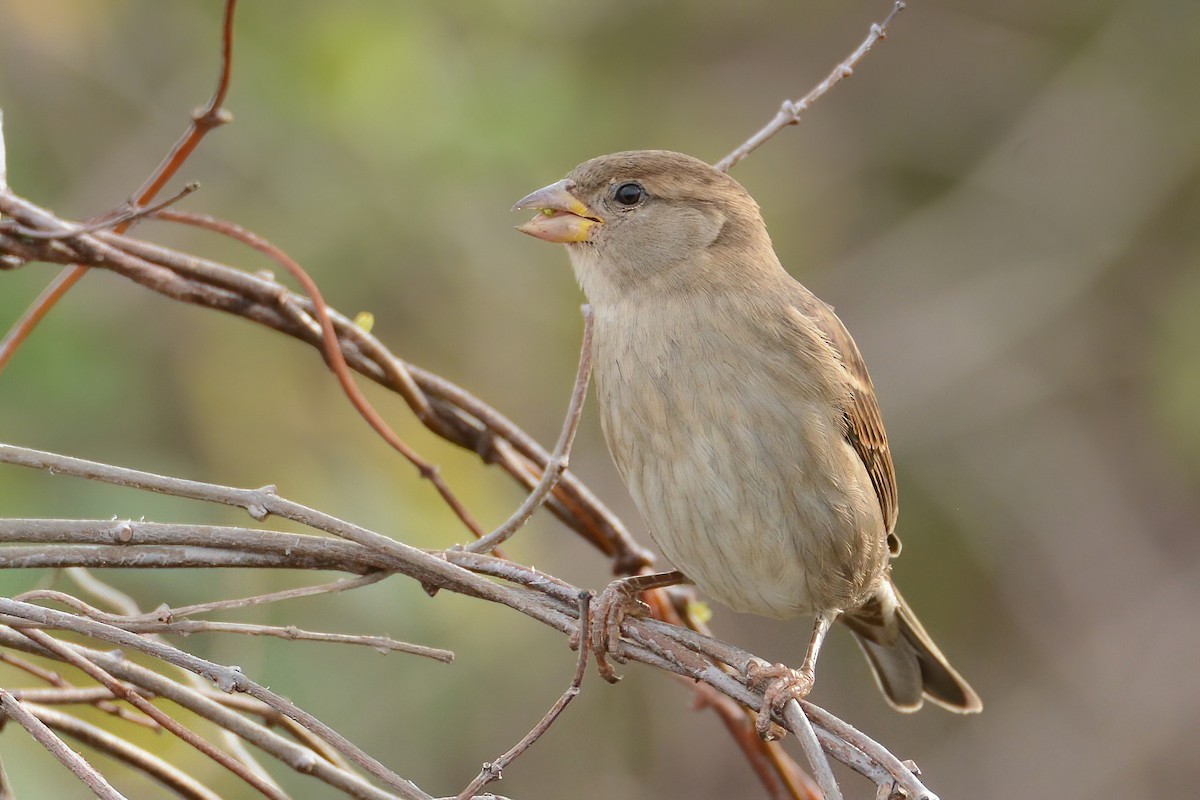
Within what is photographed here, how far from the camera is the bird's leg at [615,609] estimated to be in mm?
2535

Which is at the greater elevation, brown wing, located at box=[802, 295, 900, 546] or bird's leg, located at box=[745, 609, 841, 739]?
brown wing, located at box=[802, 295, 900, 546]

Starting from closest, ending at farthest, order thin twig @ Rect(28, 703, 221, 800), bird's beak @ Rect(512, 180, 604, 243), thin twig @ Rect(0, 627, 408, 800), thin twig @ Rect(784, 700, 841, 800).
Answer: thin twig @ Rect(784, 700, 841, 800)
thin twig @ Rect(0, 627, 408, 800)
thin twig @ Rect(28, 703, 221, 800)
bird's beak @ Rect(512, 180, 604, 243)

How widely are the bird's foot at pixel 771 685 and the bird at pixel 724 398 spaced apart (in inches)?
2.3

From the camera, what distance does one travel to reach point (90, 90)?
527cm

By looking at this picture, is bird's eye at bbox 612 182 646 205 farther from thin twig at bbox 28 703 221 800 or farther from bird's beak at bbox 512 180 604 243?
thin twig at bbox 28 703 221 800

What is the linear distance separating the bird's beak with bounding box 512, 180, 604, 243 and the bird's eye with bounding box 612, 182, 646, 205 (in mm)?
71


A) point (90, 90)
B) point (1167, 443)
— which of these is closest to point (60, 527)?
point (90, 90)

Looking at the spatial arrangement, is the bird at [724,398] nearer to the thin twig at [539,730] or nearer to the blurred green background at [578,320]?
the thin twig at [539,730]

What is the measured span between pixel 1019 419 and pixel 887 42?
2.32 m

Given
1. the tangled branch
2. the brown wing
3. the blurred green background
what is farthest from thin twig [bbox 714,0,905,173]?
the blurred green background

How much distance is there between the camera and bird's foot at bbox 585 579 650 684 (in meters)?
2.51

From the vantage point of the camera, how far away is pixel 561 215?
3.41 m

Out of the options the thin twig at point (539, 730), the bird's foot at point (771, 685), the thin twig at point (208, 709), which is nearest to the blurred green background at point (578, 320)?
the thin twig at point (208, 709)

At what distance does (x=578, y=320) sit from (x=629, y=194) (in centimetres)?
198
